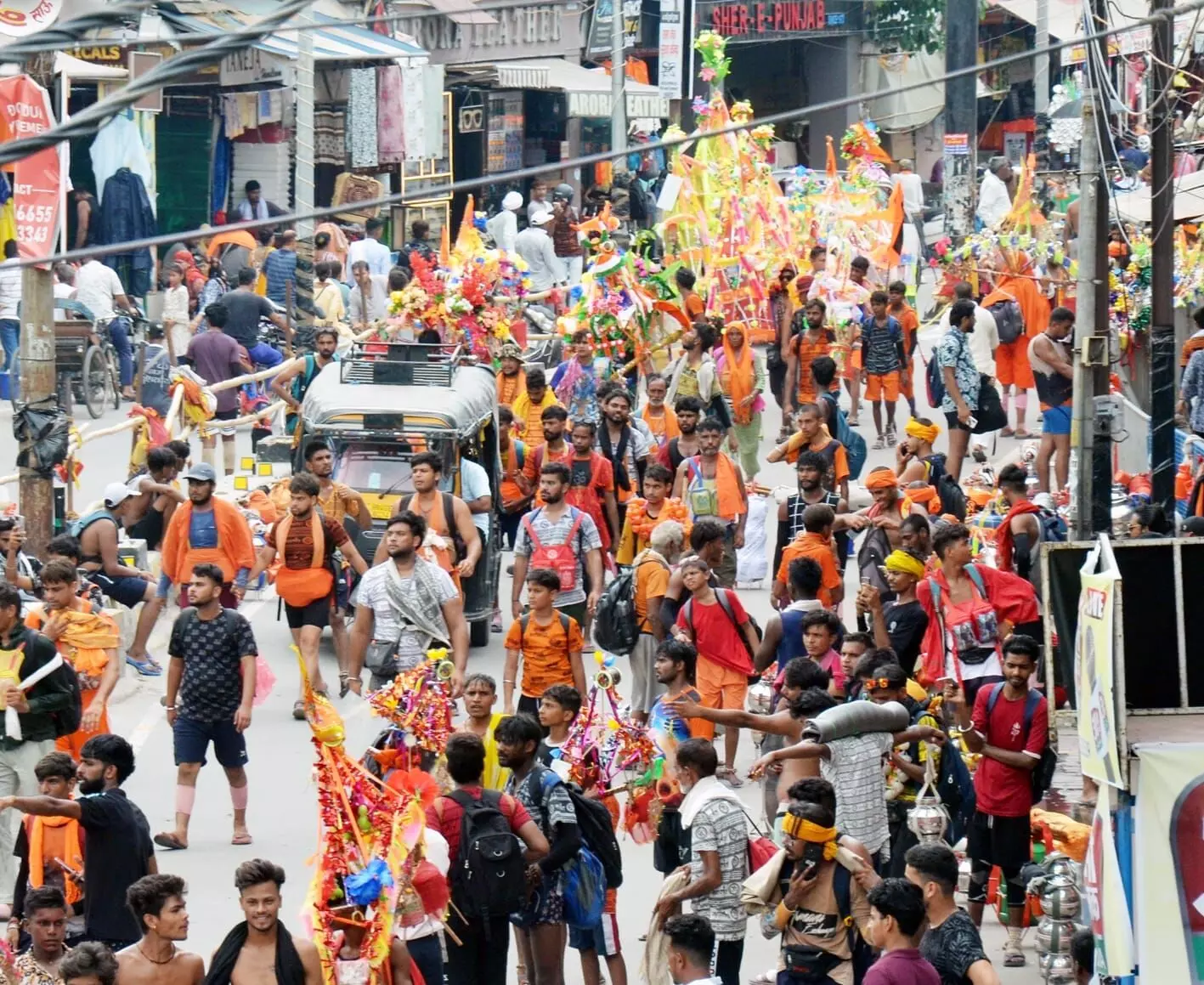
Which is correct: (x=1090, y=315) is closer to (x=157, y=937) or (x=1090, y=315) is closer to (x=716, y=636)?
(x=716, y=636)

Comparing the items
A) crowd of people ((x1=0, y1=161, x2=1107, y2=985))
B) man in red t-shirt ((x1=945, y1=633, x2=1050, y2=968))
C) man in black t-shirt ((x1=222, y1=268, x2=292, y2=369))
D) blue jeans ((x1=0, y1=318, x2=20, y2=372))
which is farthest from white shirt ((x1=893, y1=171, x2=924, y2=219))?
man in red t-shirt ((x1=945, y1=633, x2=1050, y2=968))

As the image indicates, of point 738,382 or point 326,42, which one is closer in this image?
point 738,382

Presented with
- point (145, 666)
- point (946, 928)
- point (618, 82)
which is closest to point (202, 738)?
point (145, 666)

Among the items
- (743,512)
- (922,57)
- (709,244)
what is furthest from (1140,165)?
(743,512)

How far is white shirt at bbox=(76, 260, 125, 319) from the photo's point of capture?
24.6 meters

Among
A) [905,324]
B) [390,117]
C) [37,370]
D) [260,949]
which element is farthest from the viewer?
[390,117]

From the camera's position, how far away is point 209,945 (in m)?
10.4

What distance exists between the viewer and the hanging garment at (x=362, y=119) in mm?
35219

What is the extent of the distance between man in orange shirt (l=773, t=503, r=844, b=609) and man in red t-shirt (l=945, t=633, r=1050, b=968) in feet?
9.28

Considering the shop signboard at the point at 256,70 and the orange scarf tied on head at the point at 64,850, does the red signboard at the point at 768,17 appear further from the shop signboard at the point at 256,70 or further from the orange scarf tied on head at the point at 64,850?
the orange scarf tied on head at the point at 64,850

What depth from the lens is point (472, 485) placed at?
51.1 ft

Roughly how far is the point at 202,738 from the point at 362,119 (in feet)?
81.0

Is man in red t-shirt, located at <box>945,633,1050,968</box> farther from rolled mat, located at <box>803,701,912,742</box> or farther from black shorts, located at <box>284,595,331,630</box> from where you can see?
black shorts, located at <box>284,595,331,630</box>

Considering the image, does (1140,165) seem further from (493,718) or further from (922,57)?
(493,718)
